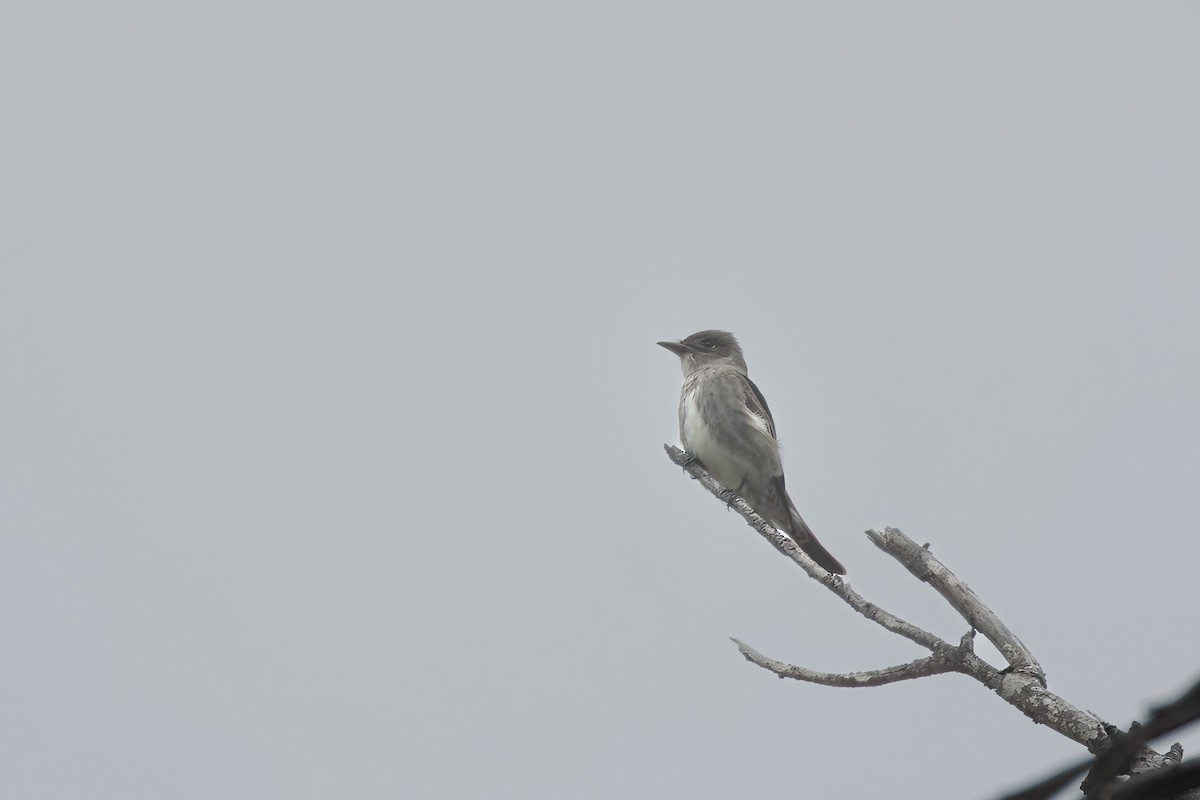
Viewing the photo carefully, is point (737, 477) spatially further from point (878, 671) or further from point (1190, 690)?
point (1190, 690)

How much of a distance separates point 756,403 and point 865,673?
767 cm

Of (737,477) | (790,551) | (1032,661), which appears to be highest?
(737,477)

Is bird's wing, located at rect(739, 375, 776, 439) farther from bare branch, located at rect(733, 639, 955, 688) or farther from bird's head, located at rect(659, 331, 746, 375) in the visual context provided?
bare branch, located at rect(733, 639, 955, 688)

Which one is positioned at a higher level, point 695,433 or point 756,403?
point 756,403

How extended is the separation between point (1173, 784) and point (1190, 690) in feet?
0.39

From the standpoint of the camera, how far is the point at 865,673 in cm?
436

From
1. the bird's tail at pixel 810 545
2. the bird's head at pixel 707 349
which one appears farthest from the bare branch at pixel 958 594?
the bird's head at pixel 707 349

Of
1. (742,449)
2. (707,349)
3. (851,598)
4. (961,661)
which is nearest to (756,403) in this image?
(742,449)

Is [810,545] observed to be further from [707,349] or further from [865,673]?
[865,673]

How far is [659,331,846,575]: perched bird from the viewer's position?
37.0 ft

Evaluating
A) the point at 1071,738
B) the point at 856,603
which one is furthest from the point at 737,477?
the point at 1071,738

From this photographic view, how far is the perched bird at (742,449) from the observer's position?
1129cm

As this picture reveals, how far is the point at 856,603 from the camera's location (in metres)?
4.66

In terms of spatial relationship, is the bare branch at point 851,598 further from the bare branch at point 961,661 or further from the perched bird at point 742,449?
the perched bird at point 742,449
